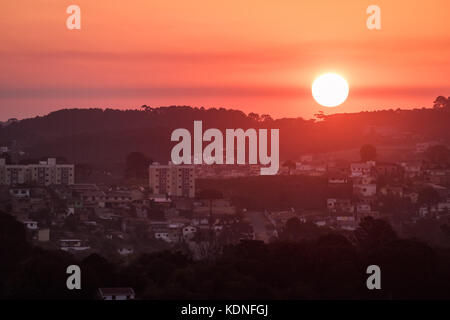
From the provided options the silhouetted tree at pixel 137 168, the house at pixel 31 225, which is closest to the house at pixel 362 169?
the silhouetted tree at pixel 137 168

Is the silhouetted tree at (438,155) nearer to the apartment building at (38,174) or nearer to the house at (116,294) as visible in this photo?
the apartment building at (38,174)

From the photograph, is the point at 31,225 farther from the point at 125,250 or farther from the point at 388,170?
the point at 388,170

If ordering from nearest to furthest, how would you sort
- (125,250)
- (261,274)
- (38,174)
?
(261,274) → (125,250) → (38,174)

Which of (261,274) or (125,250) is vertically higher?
(261,274)

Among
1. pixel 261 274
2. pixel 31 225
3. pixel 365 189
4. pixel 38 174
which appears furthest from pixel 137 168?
pixel 261 274
